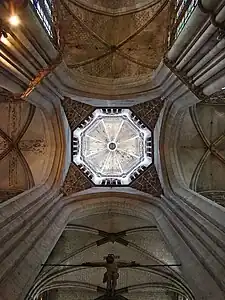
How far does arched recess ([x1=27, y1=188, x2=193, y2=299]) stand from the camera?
15320mm

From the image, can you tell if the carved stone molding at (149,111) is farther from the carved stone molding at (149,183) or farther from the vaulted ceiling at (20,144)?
the vaulted ceiling at (20,144)

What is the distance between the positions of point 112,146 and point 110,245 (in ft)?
14.0

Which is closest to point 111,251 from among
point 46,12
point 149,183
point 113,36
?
point 149,183

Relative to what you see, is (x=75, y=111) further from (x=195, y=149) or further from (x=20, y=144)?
(x=195, y=149)

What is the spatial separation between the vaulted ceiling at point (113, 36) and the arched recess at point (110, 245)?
12.4 feet

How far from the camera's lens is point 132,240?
16.6 metres

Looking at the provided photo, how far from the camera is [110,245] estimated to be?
1673 cm

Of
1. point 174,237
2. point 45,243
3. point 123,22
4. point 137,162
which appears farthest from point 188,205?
point 123,22

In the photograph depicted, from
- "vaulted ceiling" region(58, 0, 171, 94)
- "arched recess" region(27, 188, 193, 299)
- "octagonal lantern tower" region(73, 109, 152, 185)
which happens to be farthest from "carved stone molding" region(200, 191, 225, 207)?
"vaulted ceiling" region(58, 0, 171, 94)

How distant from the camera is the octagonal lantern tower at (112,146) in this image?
16859 mm

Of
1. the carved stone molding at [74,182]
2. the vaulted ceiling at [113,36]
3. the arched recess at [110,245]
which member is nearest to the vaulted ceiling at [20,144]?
the carved stone molding at [74,182]

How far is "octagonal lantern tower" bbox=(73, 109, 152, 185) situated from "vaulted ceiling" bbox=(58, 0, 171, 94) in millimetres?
1515

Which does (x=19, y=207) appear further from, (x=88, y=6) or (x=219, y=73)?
(x=88, y=6)

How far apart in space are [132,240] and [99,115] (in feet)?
14.1
